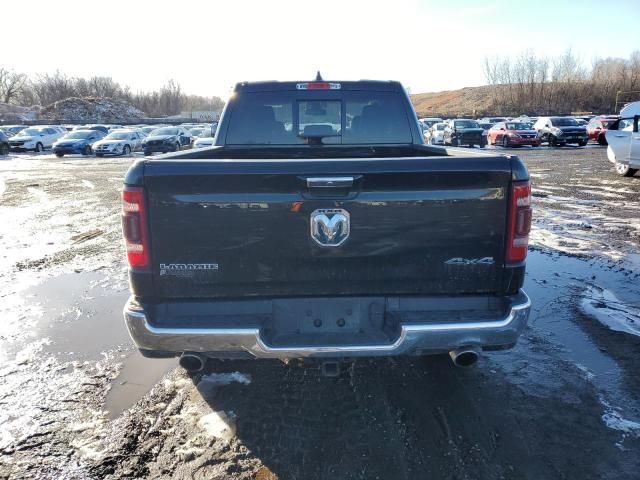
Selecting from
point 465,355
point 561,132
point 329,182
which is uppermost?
point 329,182

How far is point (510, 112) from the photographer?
73062 mm

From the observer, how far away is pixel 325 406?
3.36 meters

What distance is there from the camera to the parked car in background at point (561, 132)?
3033cm

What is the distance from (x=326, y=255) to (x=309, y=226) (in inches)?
8.3

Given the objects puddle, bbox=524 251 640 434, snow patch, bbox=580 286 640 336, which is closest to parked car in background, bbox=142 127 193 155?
puddle, bbox=524 251 640 434

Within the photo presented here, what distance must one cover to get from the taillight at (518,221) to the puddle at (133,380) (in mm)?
2936

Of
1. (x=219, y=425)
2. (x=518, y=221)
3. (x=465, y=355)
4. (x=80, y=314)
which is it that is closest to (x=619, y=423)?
(x=465, y=355)

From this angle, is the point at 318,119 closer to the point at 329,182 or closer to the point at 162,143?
the point at 329,182

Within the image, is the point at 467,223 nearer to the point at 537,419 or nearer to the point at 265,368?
the point at 537,419

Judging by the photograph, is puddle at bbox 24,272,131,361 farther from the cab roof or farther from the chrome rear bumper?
the cab roof

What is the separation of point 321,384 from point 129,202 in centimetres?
202

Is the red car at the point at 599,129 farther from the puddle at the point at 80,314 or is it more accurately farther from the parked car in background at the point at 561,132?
the puddle at the point at 80,314

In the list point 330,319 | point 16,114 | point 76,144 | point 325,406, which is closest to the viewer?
point 330,319

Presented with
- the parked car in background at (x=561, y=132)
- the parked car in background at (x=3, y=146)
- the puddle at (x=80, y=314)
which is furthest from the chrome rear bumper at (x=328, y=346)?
the parked car in background at (x=3, y=146)
